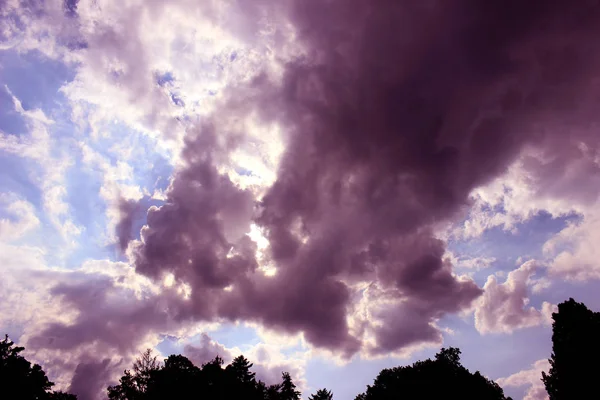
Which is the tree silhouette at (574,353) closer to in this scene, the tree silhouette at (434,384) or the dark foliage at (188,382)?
the tree silhouette at (434,384)

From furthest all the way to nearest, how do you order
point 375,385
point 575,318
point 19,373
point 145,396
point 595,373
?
point 375,385
point 145,396
point 19,373
point 575,318
point 595,373

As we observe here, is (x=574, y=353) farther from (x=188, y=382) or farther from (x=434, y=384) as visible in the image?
(x=188, y=382)

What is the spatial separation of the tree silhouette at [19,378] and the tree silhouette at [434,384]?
71.2 m

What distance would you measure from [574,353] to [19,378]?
7927cm

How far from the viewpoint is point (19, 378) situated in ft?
169

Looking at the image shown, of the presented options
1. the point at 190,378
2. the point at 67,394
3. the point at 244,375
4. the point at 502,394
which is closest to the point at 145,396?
the point at 190,378

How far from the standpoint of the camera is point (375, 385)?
8662 centimetres

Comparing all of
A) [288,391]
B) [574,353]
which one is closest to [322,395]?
[288,391]

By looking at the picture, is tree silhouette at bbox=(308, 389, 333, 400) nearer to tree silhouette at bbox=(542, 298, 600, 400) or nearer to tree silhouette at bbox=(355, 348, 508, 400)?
tree silhouette at bbox=(355, 348, 508, 400)

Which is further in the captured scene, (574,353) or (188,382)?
(188,382)

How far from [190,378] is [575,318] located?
207 ft

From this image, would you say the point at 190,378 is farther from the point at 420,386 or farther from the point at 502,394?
the point at 502,394

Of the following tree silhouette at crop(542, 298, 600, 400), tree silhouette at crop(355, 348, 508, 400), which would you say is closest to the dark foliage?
tree silhouette at crop(355, 348, 508, 400)

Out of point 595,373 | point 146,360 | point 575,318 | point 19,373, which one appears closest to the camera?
point 595,373
